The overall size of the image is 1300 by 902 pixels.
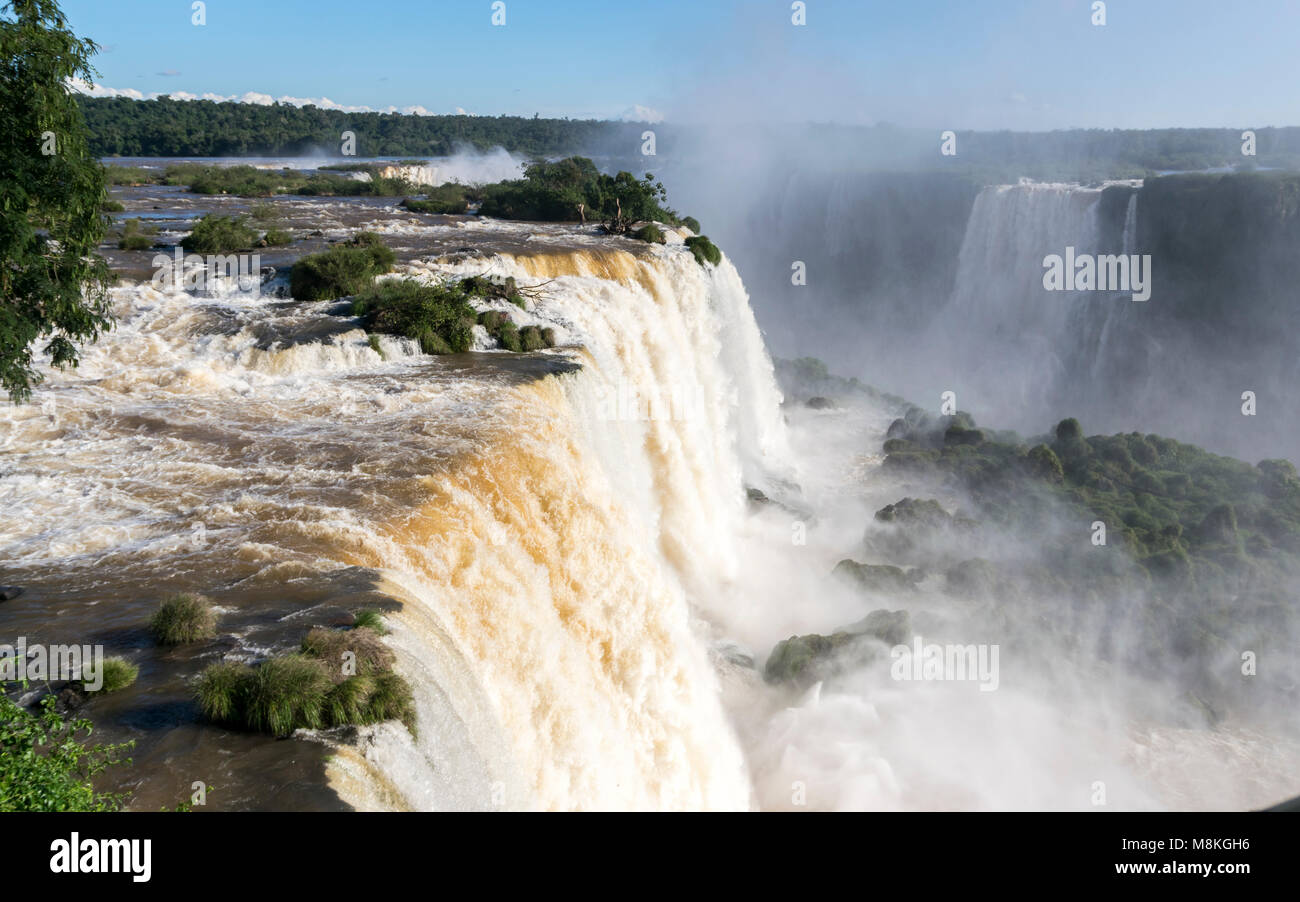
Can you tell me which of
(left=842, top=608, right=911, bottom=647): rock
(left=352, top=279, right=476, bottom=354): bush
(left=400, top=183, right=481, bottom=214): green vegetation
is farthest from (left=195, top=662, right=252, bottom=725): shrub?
(left=400, top=183, right=481, bottom=214): green vegetation

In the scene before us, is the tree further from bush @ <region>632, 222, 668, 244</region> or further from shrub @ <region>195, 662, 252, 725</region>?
bush @ <region>632, 222, 668, 244</region>

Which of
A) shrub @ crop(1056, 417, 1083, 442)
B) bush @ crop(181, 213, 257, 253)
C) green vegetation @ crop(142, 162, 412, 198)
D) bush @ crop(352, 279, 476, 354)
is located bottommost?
shrub @ crop(1056, 417, 1083, 442)

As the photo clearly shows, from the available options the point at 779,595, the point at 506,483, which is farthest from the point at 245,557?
the point at 779,595

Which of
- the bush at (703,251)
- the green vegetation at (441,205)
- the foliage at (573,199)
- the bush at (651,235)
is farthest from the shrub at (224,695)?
the green vegetation at (441,205)

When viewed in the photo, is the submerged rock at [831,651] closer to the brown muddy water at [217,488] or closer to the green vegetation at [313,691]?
the brown muddy water at [217,488]

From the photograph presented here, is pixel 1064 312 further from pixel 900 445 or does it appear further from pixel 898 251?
pixel 900 445
